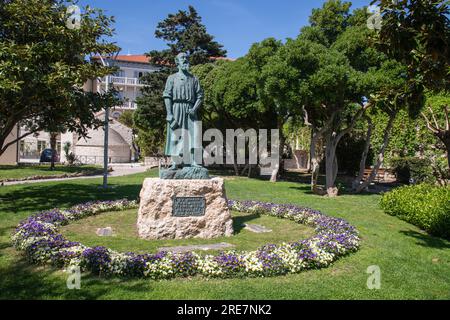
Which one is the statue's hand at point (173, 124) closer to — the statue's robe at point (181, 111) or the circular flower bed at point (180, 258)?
the statue's robe at point (181, 111)

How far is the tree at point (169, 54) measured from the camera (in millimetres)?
29594

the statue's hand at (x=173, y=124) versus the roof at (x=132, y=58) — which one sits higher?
the roof at (x=132, y=58)

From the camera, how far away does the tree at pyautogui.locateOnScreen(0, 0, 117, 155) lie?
972cm

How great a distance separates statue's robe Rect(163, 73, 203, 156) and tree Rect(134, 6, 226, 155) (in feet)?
66.7

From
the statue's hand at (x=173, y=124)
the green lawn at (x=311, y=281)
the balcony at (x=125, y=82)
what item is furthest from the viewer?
the balcony at (x=125, y=82)

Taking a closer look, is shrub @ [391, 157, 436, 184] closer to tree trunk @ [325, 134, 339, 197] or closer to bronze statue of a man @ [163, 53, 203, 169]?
tree trunk @ [325, 134, 339, 197]

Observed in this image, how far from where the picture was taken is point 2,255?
6.81m

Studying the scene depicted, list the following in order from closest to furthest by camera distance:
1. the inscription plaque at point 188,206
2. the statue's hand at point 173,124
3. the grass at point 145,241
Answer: the grass at point 145,241 → the inscription plaque at point 188,206 → the statue's hand at point 173,124

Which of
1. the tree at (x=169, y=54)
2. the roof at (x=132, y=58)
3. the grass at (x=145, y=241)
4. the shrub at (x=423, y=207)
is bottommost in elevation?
the grass at (x=145, y=241)

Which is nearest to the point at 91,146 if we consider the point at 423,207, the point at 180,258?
the point at 423,207

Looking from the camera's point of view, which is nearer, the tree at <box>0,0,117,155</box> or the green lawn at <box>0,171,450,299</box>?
the green lawn at <box>0,171,450,299</box>

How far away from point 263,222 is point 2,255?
20.9ft

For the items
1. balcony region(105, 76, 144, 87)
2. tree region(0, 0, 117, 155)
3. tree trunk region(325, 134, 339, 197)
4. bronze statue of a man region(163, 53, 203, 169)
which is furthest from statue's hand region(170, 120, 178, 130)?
balcony region(105, 76, 144, 87)

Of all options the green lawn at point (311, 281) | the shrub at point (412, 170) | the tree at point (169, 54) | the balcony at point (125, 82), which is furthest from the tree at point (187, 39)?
the balcony at point (125, 82)
